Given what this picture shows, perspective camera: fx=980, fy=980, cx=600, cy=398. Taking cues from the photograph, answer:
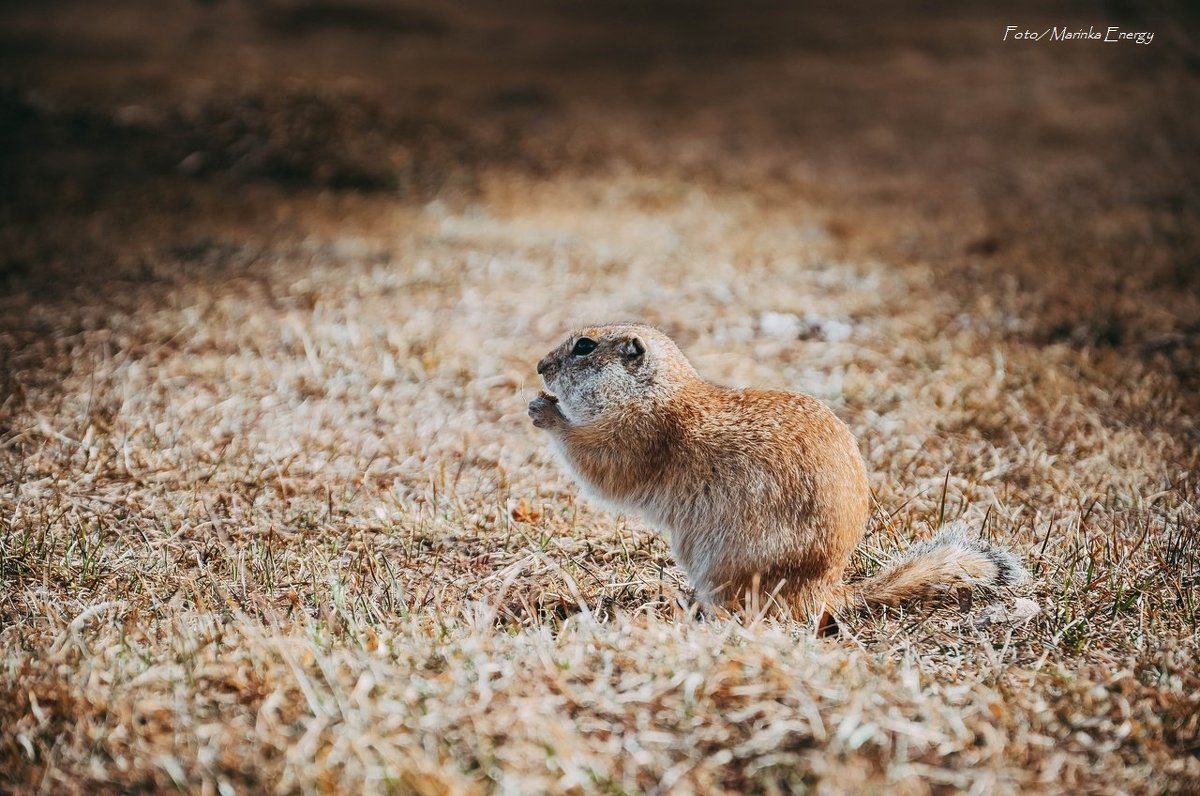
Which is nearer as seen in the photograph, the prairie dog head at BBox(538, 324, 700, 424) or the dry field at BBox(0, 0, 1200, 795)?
the dry field at BBox(0, 0, 1200, 795)

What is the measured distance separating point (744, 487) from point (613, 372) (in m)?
0.68

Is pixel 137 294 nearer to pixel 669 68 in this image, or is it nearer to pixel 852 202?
pixel 852 202

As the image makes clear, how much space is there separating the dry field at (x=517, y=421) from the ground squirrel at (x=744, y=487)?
0.15 metres

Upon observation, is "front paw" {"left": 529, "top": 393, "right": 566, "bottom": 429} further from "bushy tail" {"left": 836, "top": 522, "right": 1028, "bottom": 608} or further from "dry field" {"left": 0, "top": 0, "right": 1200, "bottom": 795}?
"bushy tail" {"left": 836, "top": 522, "right": 1028, "bottom": 608}

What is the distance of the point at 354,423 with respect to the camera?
4258mm

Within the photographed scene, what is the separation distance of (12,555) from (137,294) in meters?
2.85

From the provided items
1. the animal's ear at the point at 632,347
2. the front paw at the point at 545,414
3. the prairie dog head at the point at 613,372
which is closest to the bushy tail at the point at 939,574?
the prairie dog head at the point at 613,372

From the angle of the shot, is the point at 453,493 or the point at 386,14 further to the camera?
the point at 386,14

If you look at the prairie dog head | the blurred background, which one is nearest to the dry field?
the blurred background

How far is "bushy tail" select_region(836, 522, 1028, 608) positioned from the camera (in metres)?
2.90

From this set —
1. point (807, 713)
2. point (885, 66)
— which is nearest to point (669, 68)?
point (885, 66)

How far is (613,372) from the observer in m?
3.36

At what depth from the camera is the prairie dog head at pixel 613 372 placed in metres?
3.30

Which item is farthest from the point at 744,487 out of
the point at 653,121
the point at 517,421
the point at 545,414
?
the point at 653,121
